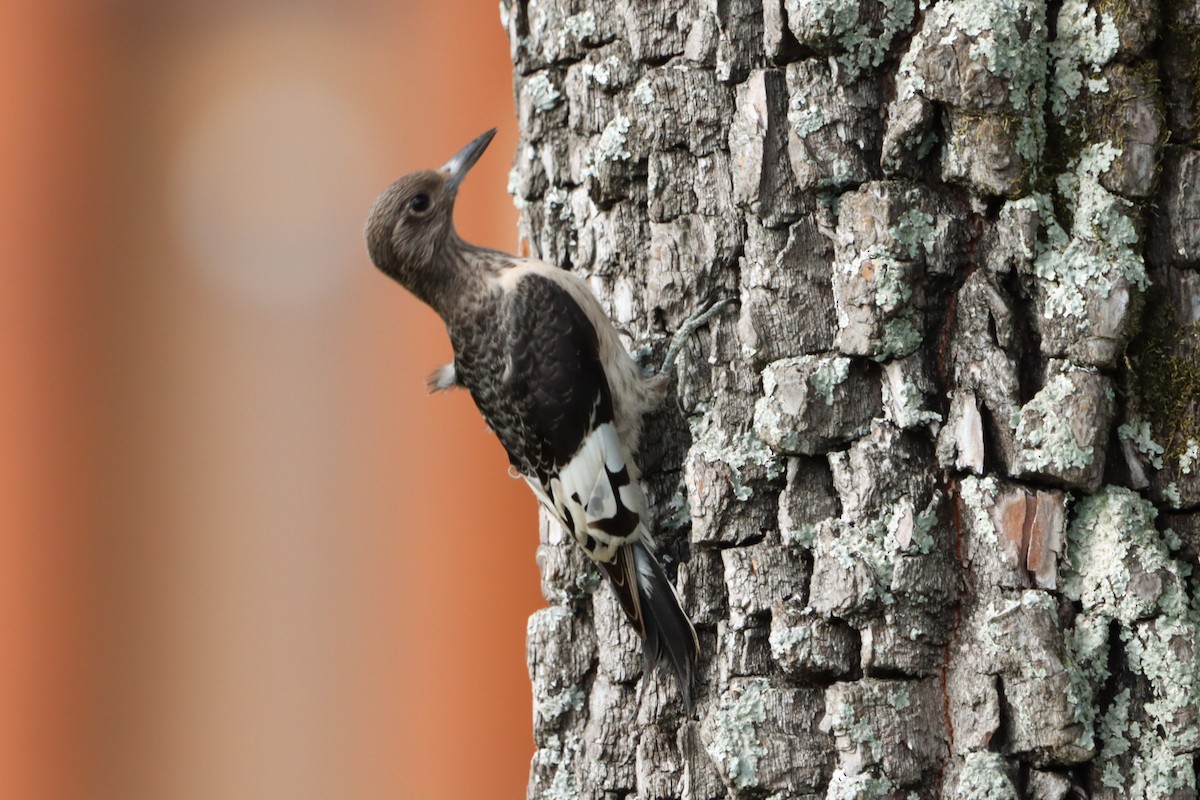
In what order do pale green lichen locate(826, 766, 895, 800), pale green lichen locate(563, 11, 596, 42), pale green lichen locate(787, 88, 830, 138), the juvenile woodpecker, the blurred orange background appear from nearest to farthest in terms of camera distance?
pale green lichen locate(826, 766, 895, 800)
pale green lichen locate(787, 88, 830, 138)
the juvenile woodpecker
pale green lichen locate(563, 11, 596, 42)
the blurred orange background

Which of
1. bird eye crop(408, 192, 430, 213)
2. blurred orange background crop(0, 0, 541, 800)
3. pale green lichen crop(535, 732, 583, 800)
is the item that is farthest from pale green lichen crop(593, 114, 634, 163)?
blurred orange background crop(0, 0, 541, 800)

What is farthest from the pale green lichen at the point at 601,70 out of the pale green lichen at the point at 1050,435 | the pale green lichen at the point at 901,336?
the pale green lichen at the point at 1050,435

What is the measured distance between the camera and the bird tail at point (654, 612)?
1825 mm

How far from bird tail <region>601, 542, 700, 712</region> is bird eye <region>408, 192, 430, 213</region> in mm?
942

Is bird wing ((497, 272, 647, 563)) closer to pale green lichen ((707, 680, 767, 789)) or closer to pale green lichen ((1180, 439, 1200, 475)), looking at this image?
pale green lichen ((707, 680, 767, 789))

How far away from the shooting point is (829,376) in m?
1.70

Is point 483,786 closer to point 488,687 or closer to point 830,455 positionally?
point 488,687

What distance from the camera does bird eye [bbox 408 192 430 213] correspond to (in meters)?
2.47

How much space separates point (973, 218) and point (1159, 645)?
24.5 inches

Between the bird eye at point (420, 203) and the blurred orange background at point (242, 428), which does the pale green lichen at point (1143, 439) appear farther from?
the blurred orange background at point (242, 428)

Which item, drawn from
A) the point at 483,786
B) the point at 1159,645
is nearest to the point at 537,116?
the point at 1159,645

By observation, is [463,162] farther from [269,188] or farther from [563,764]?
[269,188]

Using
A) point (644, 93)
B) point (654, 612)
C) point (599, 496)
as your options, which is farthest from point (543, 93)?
point (654, 612)

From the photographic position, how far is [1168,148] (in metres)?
1.57
